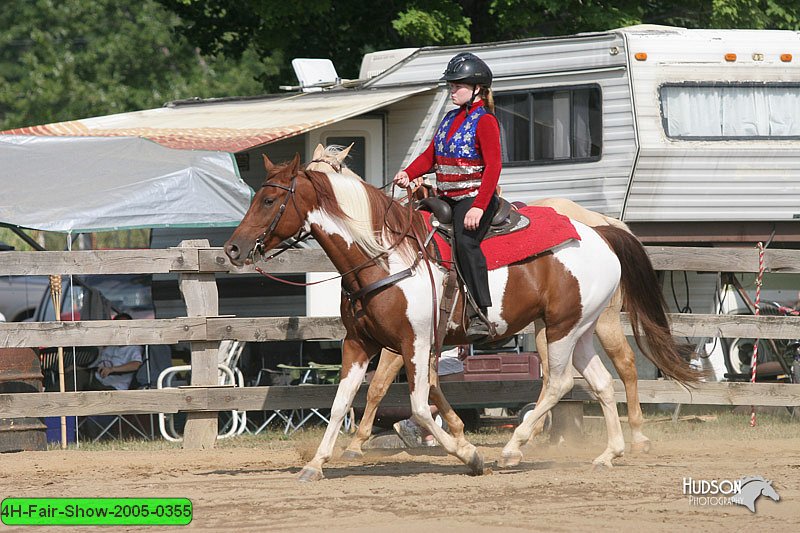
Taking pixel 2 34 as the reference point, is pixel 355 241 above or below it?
below

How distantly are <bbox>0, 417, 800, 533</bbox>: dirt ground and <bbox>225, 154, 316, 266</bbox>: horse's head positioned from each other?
1412mm

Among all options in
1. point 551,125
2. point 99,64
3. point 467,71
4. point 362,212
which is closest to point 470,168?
point 467,71

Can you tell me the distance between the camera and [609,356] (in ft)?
30.5

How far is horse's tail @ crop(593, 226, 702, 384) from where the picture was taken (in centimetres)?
881

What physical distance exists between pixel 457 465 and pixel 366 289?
5.58 ft

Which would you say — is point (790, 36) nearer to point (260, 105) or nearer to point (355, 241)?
point (260, 105)

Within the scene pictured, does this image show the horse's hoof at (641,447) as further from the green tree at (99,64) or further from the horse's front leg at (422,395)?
the green tree at (99,64)

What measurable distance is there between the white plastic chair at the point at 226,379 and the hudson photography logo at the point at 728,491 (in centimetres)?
480

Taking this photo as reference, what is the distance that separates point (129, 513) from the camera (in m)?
6.22

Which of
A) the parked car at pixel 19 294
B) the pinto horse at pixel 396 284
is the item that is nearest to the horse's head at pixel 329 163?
the pinto horse at pixel 396 284

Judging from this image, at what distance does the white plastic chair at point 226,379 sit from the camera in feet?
35.5

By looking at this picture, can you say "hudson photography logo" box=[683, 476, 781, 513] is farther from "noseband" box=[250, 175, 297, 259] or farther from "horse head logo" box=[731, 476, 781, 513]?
"noseband" box=[250, 175, 297, 259]

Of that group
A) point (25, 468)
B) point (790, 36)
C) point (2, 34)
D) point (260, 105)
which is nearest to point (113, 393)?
point (25, 468)

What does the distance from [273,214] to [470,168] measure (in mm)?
1355
